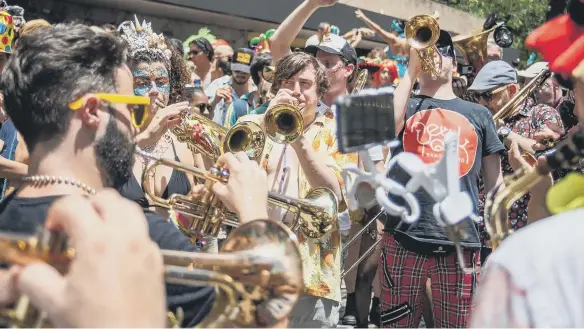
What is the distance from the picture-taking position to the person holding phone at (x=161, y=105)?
13.1 feet

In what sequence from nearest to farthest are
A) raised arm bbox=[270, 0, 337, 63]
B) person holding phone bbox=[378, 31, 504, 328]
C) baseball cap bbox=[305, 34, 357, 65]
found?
1. person holding phone bbox=[378, 31, 504, 328]
2. raised arm bbox=[270, 0, 337, 63]
3. baseball cap bbox=[305, 34, 357, 65]

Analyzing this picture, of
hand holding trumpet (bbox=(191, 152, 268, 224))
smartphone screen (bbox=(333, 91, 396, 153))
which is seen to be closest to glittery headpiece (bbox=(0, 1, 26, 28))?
hand holding trumpet (bbox=(191, 152, 268, 224))

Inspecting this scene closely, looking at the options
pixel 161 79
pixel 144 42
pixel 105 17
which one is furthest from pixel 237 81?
pixel 161 79

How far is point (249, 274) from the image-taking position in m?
1.86

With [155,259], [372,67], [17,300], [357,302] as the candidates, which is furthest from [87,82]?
[372,67]

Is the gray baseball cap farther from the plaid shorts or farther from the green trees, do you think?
the green trees

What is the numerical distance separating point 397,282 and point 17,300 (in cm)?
299

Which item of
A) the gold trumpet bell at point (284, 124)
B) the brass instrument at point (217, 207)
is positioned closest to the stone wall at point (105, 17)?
the gold trumpet bell at point (284, 124)

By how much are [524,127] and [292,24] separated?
2264 mm

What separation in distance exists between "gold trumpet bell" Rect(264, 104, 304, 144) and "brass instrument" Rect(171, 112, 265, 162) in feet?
0.34

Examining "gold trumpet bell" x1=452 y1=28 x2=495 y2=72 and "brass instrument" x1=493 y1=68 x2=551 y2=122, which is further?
"gold trumpet bell" x1=452 y1=28 x2=495 y2=72

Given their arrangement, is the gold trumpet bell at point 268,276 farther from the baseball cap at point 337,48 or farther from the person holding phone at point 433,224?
the baseball cap at point 337,48

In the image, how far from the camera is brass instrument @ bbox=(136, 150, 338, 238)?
3.00m

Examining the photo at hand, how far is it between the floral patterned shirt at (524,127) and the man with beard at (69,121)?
139 inches
